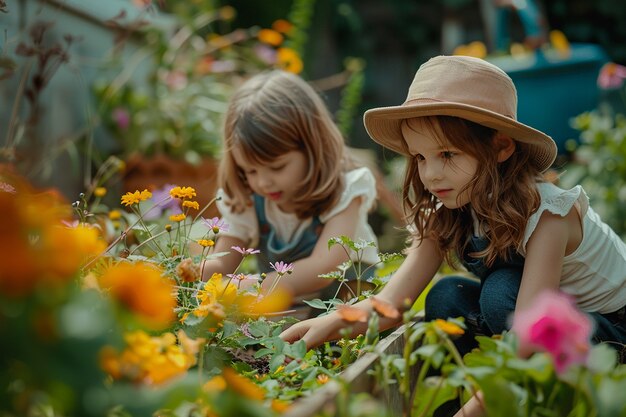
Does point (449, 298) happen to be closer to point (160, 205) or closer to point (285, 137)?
point (285, 137)

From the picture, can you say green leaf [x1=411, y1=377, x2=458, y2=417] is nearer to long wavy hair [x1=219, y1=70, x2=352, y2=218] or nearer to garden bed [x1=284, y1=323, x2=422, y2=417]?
garden bed [x1=284, y1=323, x2=422, y2=417]

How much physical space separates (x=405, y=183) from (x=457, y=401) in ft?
1.59

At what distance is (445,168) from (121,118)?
2517 millimetres

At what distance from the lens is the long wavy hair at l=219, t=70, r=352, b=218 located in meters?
2.07

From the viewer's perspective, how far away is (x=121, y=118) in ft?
12.2

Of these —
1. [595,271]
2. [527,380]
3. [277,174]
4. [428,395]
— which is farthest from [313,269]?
[527,380]

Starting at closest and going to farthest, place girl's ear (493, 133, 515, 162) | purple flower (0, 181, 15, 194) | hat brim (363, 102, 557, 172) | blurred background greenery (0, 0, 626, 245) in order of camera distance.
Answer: purple flower (0, 181, 15, 194) < hat brim (363, 102, 557, 172) < girl's ear (493, 133, 515, 162) < blurred background greenery (0, 0, 626, 245)

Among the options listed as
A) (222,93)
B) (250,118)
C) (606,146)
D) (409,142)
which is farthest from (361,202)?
(222,93)

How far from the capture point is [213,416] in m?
0.97

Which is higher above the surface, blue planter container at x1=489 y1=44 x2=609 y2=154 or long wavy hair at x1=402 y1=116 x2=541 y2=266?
long wavy hair at x1=402 y1=116 x2=541 y2=266

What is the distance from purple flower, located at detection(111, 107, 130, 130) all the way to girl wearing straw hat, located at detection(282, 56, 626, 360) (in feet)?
7.47

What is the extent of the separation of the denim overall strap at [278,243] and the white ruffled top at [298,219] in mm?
13

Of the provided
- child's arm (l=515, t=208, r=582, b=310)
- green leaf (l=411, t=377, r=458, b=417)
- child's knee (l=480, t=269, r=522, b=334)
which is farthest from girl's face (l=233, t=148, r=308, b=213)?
green leaf (l=411, t=377, r=458, b=417)

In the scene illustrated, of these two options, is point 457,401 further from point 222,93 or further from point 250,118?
point 222,93
